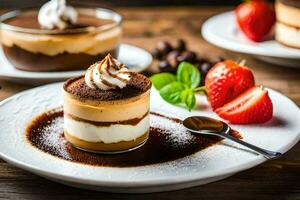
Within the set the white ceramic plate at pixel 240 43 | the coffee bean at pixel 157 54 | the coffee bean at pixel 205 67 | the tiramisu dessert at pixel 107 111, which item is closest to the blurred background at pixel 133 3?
the white ceramic plate at pixel 240 43

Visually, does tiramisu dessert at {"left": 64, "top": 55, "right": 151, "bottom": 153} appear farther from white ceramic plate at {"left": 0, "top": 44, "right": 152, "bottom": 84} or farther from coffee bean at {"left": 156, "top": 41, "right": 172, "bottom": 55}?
coffee bean at {"left": 156, "top": 41, "right": 172, "bottom": 55}

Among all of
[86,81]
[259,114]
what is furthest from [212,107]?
[86,81]

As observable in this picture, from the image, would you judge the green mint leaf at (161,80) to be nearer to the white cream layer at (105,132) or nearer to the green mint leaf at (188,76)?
the green mint leaf at (188,76)

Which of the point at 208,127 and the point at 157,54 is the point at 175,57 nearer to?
the point at 157,54

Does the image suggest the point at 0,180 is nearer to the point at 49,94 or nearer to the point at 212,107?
the point at 49,94

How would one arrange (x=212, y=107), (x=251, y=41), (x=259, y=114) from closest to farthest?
1. (x=259, y=114)
2. (x=212, y=107)
3. (x=251, y=41)

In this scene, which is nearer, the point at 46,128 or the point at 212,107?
the point at 46,128
